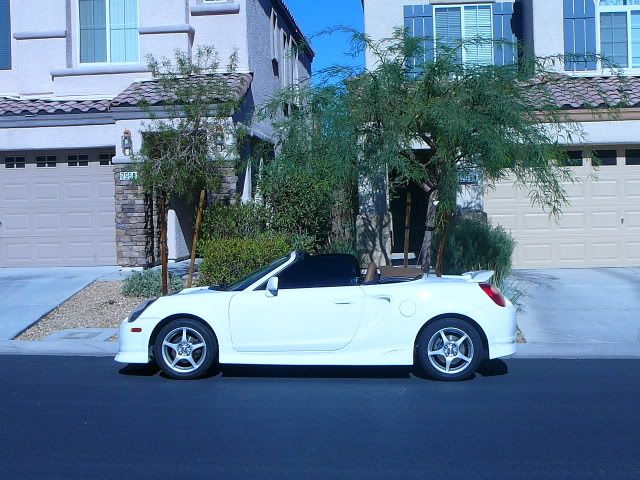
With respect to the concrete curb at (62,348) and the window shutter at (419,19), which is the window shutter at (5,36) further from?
the concrete curb at (62,348)

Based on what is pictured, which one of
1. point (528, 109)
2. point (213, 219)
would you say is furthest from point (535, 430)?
point (213, 219)

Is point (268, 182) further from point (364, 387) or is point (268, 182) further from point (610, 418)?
point (610, 418)

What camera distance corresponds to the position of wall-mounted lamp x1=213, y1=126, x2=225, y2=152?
13.2m

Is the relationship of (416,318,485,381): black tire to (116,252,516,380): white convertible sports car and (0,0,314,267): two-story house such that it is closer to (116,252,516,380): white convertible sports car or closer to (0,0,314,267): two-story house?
(116,252,516,380): white convertible sports car

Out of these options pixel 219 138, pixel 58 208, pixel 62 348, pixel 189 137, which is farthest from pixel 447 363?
pixel 58 208

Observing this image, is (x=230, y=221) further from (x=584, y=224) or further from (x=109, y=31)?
(x=584, y=224)

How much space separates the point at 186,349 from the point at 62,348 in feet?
9.90

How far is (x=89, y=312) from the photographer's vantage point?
13.5m

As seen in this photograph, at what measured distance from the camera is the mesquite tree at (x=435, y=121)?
1125 cm

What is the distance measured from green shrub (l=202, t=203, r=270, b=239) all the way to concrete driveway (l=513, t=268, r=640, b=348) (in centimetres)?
481

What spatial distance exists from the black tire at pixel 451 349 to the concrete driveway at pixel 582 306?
2557 millimetres

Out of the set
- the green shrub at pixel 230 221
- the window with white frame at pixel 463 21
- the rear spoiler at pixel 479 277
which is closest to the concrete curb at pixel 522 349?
the rear spoiler at pixel 479 277

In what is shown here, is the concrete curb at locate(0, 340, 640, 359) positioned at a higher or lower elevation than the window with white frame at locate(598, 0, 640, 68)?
lower

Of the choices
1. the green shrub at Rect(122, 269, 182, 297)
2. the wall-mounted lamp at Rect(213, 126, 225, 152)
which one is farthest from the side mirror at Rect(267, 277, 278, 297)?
the green shrub at Rect(122, 269, 182, 297)
